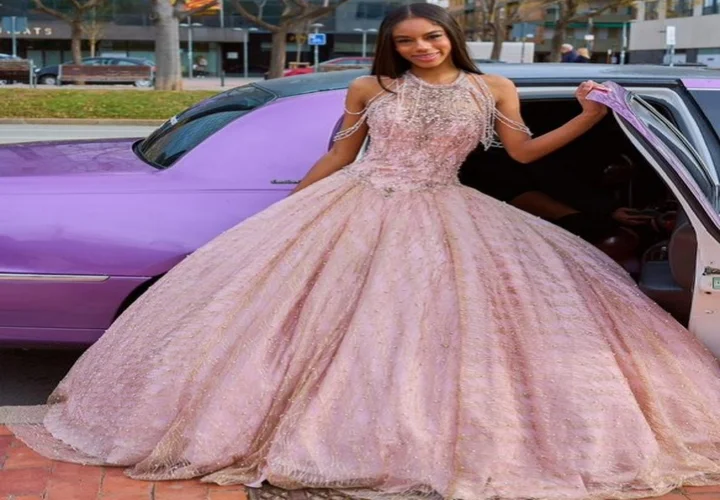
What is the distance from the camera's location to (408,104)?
3.45 meters

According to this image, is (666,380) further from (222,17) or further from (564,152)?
(222,17)

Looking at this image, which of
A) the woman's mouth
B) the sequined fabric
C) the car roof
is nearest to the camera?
the sequined fabric

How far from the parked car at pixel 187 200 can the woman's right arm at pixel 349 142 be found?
0.39 ft

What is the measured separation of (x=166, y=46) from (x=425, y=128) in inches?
679

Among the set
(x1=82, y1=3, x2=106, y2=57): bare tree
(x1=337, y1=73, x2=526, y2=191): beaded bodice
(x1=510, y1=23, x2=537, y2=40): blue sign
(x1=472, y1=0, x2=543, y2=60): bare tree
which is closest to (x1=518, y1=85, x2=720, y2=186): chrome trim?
(x1=337, y1=73, x2=526, y2=191): beaded bodice

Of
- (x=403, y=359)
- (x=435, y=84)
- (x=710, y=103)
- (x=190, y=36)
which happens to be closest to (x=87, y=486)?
(x=403, y=359)

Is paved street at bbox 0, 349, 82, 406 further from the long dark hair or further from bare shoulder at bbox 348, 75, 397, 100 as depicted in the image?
the long dark hair

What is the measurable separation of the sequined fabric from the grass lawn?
1465 cm

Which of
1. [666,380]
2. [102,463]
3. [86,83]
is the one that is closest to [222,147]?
[102,463]

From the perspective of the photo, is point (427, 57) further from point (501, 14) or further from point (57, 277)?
point (501, 14)

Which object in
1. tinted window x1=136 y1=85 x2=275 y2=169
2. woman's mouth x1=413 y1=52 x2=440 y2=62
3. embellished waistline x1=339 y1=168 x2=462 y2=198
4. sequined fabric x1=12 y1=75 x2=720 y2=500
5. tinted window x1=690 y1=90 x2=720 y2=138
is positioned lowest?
sequined fabric x1=12 y1=75 x2=720 y2=500

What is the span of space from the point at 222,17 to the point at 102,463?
50.9m

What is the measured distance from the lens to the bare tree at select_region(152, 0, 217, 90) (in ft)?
63.2

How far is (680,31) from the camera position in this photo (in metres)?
48.4
